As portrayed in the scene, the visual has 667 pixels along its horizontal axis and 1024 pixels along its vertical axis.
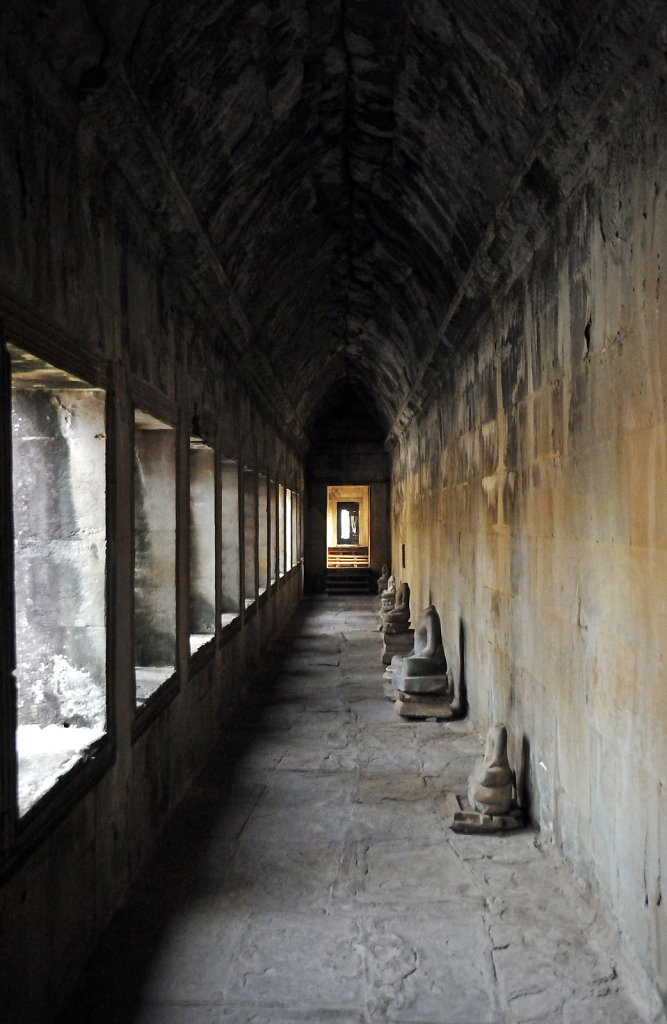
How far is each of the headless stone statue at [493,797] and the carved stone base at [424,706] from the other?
2.98m

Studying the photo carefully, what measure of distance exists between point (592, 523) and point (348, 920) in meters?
2.70

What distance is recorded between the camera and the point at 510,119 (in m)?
5.15

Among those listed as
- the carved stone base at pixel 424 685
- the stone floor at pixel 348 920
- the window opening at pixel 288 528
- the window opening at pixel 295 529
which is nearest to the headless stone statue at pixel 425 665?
the carved stone base at pixel 424 685

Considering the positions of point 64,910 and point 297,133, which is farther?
point 297,133

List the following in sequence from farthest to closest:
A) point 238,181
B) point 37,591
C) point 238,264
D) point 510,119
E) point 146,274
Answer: point 238,264, point 238,181, point 146,274, point 510,119, point 37,591

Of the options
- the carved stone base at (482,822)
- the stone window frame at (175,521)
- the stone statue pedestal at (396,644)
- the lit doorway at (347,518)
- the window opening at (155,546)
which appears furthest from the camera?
the lit doorway at (347,518)

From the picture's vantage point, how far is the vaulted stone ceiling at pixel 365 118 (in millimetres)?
4059

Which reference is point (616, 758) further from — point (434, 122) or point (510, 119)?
point (434, 122)

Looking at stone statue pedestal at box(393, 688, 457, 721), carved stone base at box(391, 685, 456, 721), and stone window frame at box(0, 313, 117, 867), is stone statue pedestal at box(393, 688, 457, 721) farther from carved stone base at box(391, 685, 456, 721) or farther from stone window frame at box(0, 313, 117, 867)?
stone window frame at box(0, 313, 117, 867)

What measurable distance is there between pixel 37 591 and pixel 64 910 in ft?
5.52

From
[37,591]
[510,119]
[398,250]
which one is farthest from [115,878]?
[398,250]

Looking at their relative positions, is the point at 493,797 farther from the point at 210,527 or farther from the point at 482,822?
the point at 210,527

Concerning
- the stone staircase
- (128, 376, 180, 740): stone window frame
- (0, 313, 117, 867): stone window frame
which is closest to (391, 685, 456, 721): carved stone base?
(128, 376, 180, 740): stone window frame

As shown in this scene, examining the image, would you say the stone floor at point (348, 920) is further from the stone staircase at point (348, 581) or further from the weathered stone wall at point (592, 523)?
the stone staircase at point (348, 581)
